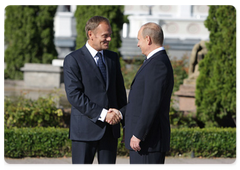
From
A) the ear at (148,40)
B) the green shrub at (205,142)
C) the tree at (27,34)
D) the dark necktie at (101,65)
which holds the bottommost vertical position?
the green shrub at (205,142)

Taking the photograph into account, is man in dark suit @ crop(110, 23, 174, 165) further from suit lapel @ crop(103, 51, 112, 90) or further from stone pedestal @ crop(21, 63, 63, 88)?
stone pedestal @ crop(21, 63, 63, 88)

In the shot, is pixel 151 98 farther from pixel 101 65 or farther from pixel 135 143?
pixel 101 65

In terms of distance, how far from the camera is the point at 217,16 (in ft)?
22.7

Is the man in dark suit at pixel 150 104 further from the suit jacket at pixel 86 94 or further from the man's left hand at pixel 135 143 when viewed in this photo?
the suit jacket at pixel 86 94

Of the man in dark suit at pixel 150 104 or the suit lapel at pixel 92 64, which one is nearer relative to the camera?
the man in dark suit at pixel 150 104

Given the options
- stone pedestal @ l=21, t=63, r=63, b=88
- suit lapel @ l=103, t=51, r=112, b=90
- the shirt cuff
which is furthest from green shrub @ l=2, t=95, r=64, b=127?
stone pedestal @ l=21, t=63, r=63, b=88

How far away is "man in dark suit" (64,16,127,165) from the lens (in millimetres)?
3145

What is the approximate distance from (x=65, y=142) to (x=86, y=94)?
2744 millimetres

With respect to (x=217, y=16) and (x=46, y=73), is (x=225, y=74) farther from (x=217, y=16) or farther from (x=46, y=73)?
(x=46, y=73)

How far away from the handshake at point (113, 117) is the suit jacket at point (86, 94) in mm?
72

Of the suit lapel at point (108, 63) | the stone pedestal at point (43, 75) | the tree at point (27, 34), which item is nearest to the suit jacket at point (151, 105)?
the suit lapel at point (108, 63)

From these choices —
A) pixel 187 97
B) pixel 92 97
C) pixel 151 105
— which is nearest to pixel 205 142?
pixel 187 97

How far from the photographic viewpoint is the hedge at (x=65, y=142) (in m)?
5.59

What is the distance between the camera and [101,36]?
3.20m
